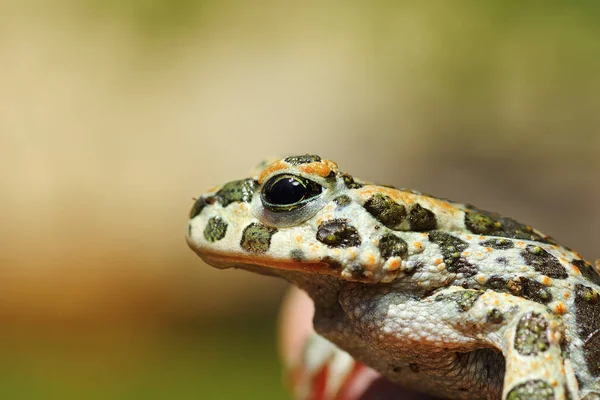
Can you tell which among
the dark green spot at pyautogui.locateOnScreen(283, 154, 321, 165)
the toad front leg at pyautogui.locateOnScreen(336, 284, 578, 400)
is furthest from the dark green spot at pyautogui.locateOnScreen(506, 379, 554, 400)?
the dark green spot at pyautogui.locateOnScreen(283, 154, 321, 165)

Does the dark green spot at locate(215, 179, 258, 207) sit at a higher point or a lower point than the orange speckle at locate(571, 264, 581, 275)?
lower

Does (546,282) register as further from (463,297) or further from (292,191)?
(292,191)

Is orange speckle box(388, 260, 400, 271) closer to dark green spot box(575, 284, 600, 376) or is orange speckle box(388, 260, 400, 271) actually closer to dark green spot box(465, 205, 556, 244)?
dark green spot box(465, 205, 556, 244)

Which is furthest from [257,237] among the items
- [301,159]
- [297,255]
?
[301,159]

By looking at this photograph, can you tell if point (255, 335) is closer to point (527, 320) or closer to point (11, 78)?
point (11, 78)

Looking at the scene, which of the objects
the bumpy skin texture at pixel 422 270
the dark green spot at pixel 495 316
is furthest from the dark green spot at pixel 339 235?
the dark green spot at pixel 495 316

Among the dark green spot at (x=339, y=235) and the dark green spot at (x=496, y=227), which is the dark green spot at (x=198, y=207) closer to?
the dark green spot at (x=339, y=235)
